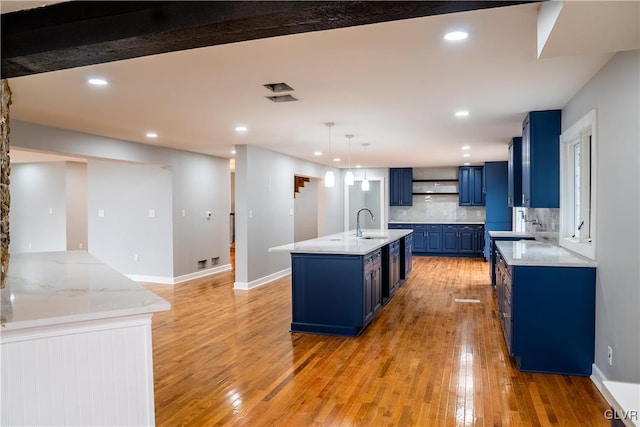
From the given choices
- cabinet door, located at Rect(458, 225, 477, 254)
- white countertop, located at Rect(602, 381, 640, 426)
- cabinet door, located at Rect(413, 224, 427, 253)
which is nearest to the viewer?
white countertop, located at Rect(602, 381, 640, 426)

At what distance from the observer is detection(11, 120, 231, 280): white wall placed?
17.3 feet

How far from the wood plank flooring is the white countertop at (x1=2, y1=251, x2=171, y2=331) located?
95cm

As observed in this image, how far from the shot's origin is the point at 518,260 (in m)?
3.55

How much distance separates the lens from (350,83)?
11.4 ft

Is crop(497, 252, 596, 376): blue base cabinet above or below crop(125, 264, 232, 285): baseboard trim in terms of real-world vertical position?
above

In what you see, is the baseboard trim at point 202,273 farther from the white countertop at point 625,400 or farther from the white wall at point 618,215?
the white countertop at point 625,400

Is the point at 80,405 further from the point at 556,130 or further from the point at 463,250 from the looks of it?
the point at 463,250

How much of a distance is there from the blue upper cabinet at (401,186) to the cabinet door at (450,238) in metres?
1.14

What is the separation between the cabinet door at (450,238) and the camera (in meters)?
10.8

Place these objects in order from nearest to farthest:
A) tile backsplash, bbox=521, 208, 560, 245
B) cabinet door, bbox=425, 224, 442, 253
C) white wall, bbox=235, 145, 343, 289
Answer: tile backsplash, bbox=521, 208, 560, 245 < white wall, bbox=235, 145, 343, 289 < cabinet door, bbox=425, 224, 442, 253

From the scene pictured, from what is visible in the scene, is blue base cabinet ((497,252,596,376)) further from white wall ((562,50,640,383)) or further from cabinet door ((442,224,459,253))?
cabinet door ((442,224,459,253))

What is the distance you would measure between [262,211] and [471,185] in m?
5.91

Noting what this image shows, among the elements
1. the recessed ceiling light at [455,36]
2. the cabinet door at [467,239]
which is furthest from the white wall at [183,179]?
the cabinet door at [467,239]

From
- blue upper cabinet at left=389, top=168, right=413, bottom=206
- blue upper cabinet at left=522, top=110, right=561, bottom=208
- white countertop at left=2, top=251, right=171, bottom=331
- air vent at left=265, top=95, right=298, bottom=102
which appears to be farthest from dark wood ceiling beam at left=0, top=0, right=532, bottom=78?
blue upper cabinet at left=389, top=168, right=413, bottom=206
